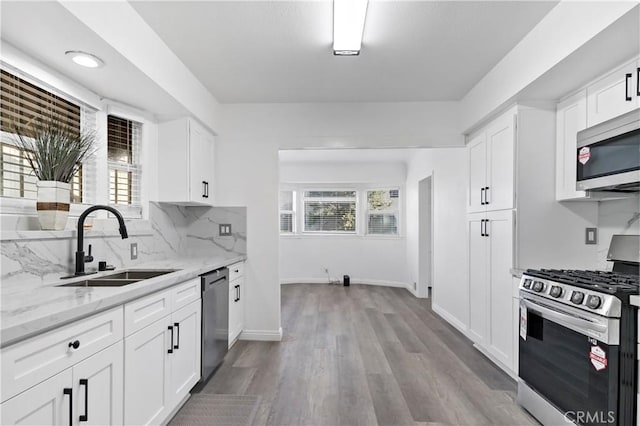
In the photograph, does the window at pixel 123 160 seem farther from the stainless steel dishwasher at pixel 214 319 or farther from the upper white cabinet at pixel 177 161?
the stainless steel dishwasher at pixel 214 319

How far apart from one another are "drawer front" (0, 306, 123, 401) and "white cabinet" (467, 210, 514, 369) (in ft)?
9.00

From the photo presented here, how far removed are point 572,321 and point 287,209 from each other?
5.90 metres

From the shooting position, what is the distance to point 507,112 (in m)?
2.83

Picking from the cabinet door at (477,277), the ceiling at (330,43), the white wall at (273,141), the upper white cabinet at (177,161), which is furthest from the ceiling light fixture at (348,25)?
the cabinet door at (477,277)

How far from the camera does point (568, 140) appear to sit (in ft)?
8.25

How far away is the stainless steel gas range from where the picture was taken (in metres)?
1.61

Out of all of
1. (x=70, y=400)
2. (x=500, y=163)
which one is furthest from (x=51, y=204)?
(x=500, y=163)

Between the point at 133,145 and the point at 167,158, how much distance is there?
29 centimetres

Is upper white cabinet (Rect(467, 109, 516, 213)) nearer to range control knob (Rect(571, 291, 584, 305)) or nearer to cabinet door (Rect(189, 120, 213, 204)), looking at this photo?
range control knob (Rect(571, 291, 584, 305))

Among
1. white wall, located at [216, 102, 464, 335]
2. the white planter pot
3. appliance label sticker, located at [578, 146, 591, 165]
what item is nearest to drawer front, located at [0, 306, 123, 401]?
the white planter pot

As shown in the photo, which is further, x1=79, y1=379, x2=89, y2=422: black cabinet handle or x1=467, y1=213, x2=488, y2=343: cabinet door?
x1=467, y1=213, x2=488, y2=343: cabinet door

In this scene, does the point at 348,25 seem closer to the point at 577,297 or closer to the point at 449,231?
the point at 577,297

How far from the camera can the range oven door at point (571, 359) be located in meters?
1.63

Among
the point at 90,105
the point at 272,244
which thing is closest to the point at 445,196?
the point at 272,244
